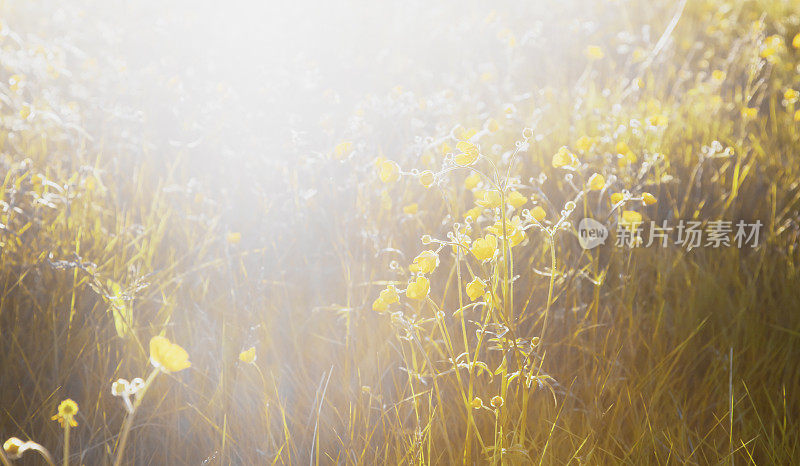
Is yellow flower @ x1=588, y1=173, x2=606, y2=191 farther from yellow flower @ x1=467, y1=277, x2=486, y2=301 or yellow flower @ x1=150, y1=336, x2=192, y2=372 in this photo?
yellow flower @ x1=150, y1=336, x2=192, y2=372

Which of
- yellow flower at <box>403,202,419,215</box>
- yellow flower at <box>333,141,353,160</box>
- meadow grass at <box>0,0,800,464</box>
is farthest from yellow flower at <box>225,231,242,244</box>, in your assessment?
yellow flower at <box>403,202,419,215</box>

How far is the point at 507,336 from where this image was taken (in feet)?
5.10

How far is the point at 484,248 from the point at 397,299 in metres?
0.22

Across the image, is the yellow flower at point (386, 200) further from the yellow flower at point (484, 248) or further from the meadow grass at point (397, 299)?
the yellow flower at point (484, 248)

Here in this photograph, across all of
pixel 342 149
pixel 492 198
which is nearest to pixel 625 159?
pixel 492 198

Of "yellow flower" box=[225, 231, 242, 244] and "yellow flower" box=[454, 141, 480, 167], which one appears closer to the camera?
"yellow flower" box=[454, 141, 480, 167]

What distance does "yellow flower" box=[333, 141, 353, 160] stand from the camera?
7.14 ft

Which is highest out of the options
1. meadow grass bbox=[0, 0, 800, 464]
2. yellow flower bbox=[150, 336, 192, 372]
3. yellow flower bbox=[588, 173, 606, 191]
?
yellow flower bbox=[150, 336, 192, 372]

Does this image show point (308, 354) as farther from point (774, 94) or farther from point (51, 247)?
point (774, 94)

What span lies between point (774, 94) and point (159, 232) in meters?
2.95

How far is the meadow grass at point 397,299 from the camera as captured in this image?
61.9 inches

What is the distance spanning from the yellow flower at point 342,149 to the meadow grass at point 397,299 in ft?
0.04

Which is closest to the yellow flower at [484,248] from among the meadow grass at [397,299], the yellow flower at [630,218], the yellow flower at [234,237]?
the meadow grass at [397,299]

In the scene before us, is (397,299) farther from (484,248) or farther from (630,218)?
(630,218)
